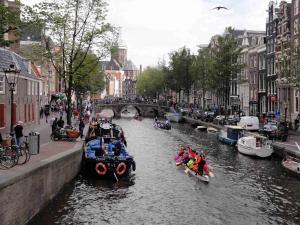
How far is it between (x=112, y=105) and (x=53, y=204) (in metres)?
Answer: 103

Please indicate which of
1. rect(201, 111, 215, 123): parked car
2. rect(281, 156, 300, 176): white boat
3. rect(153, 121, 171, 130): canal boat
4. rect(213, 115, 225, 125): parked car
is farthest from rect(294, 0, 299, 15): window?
rect(281, 156, 300, 176): white boat

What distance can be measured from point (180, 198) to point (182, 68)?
271 ft

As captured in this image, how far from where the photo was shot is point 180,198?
89.3 feet

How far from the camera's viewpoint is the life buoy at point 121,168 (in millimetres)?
32000

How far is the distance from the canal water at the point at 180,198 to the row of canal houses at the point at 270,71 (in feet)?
80.5

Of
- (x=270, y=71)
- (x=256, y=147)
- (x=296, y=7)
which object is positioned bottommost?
(x=256, y=147)

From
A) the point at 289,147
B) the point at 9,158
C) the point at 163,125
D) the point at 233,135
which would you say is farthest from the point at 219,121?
the point at 9,158

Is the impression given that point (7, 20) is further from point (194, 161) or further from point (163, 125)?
point (163, 125)

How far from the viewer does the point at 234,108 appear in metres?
97.4

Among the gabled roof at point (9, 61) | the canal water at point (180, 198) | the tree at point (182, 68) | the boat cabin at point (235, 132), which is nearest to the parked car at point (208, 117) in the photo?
the tree at point (182, 68)

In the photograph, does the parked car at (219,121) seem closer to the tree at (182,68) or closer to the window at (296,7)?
the window at (296,7)

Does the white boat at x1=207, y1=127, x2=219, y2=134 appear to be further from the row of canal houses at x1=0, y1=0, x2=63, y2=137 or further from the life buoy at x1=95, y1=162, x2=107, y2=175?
Result: the life buoy at x1=95, y1=162, x2=107, y2=175

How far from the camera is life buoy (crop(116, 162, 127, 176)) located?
105 feet

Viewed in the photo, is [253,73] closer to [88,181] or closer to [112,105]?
Answer: [112,105]
